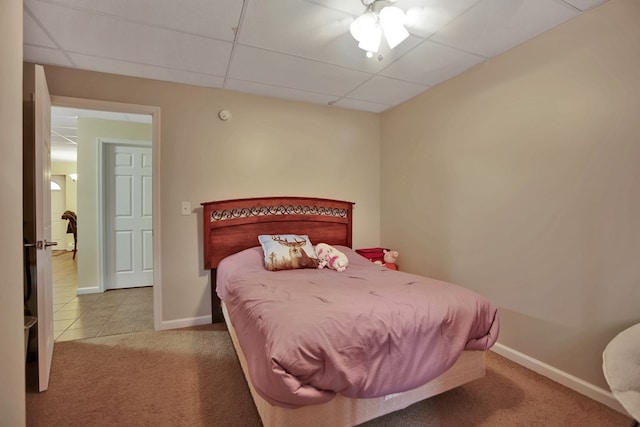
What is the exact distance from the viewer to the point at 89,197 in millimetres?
3867

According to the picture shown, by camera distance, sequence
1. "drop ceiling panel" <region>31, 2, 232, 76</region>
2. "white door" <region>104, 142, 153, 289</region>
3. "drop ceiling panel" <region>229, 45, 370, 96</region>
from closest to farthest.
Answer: "drop ceiling panel" <region>31, 2, 232, 76</region>
"drop ceiling panel" <region>229, 45, 370, 96</region>
"white door" <region>104, 142, 153, 289</region>

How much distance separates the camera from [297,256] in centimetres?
259

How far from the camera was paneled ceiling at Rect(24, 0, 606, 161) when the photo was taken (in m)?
1.75

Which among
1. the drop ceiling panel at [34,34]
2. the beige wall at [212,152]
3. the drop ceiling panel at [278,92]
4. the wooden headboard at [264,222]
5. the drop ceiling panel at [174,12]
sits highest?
the drop ceiling panel at [278,92]

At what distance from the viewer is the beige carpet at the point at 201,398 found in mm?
1587

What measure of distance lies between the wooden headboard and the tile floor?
2.87 ft

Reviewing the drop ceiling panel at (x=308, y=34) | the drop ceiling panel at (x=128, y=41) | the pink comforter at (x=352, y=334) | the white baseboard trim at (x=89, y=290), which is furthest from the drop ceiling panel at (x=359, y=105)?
the white baseboard trim at (x=89, y=290)

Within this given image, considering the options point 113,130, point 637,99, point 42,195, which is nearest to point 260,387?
point 42,195

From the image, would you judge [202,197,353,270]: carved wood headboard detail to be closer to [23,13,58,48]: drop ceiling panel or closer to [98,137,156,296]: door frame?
[23,13,58,48]: drop ceiling panel

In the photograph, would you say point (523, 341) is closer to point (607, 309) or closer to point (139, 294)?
point (607, 309)

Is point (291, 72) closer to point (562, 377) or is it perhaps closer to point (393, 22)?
point (393, 22)

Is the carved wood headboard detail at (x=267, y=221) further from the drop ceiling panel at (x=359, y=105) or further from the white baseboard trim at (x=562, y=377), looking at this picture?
the white baseboard trim at (x=562, y=377)

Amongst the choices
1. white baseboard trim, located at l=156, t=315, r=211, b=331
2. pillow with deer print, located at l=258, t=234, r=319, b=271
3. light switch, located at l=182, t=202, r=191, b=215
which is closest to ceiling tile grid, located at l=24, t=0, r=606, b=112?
light switch, located at l=182, t=202, r=191, b=215

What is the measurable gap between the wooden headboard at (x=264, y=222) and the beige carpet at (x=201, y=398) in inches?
35.0
